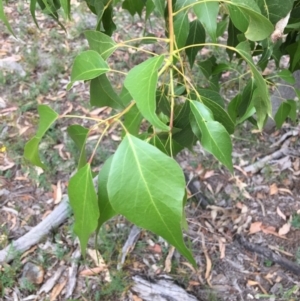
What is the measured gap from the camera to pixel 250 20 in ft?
2.04

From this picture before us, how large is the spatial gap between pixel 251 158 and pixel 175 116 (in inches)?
57.5

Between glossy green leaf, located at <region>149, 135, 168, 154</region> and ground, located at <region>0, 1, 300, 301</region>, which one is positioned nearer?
glossy green leaf, located at <region>149, 135, 168, 154</region>

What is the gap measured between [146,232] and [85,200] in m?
1.36

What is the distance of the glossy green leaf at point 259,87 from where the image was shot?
1.93 feet

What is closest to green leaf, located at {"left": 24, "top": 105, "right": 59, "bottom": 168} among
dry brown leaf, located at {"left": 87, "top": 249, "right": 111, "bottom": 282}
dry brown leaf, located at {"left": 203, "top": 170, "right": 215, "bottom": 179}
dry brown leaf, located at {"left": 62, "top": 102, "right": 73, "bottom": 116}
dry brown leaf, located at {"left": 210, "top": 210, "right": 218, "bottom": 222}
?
dry brown leaf, located at {"left": 87, "top": 249, "right": 111, "bottom": 282}

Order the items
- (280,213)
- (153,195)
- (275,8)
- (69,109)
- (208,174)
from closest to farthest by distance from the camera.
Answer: (153,195) < (275,8) < (280,213) < (208,174) < (69,109)

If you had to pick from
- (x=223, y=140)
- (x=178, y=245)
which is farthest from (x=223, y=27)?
(x=178, y=245)

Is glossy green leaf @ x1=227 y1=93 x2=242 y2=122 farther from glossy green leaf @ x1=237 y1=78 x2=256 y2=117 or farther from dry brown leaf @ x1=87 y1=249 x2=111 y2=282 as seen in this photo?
dry brown leaf @ x1=87 y1=249 x2=111 y2=282

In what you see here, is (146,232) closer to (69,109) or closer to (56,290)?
(56,290)

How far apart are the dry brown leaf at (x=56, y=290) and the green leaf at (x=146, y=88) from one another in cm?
140

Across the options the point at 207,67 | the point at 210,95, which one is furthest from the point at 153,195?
the point at 207,67

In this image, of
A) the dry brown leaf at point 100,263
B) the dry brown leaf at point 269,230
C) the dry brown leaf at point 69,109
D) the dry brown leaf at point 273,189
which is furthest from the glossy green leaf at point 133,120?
the dry brown leaf at point 69,109

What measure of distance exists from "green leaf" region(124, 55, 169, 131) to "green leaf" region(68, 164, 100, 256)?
0.12m

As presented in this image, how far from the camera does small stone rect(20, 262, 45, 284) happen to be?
1.75m
